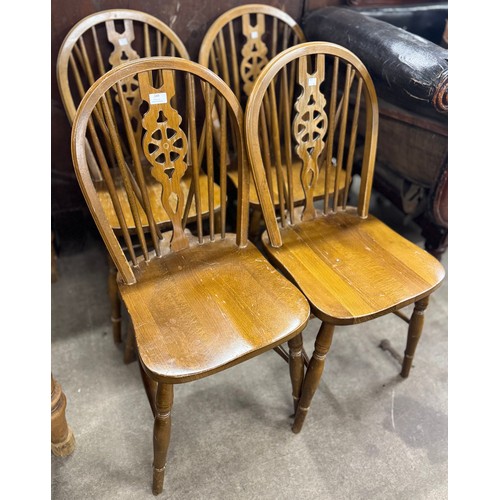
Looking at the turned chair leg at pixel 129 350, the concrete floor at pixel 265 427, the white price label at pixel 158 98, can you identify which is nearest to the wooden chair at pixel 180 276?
the white price label at pixel 158 98

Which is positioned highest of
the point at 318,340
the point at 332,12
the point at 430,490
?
the point at 332,12

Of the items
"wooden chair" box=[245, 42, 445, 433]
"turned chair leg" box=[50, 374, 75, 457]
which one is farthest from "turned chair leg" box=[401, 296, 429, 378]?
"turned chair leg" box=[50, 374, 75, 457]

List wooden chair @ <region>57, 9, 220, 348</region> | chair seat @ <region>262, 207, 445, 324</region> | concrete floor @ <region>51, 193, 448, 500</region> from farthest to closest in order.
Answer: wooden chair @ <region>57, 9, 220, 348</region> → concrete floor @ <region>51, 193, 448, 500</region> → chair seat @ <region>262, 207, 445, 324</region>

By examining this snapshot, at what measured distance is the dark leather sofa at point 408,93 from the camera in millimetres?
1266

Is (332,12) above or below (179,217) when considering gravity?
above

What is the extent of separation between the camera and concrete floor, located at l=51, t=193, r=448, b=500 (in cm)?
117

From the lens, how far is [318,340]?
109cm

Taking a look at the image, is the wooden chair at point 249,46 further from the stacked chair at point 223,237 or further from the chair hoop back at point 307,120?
the chair hoop back at point 307,120

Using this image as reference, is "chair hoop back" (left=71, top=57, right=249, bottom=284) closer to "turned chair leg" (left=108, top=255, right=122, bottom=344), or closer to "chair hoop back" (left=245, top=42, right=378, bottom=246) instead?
"chair hoop back" (left=245, top=42, right=378, bottom=246)

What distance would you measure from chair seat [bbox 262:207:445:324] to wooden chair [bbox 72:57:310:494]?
0.06 metres

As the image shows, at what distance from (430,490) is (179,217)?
3.27 ft

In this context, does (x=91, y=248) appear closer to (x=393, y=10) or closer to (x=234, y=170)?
(x=234, y=170)

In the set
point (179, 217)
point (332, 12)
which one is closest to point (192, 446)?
point (179, 217)

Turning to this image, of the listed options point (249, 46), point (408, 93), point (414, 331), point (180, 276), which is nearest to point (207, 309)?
point (180, 276)
